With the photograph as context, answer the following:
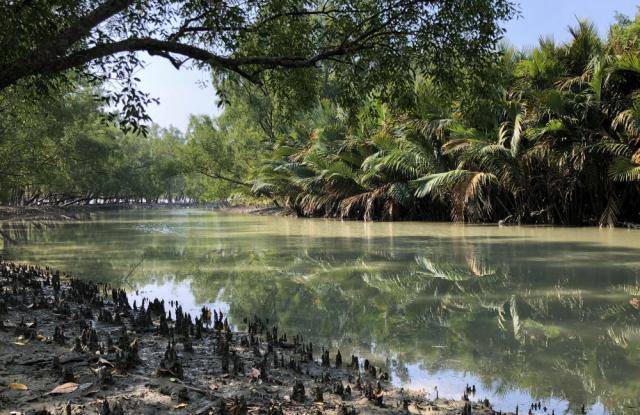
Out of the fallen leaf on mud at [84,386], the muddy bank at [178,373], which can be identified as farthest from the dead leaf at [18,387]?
the fallen leaf on mud at [84,386]

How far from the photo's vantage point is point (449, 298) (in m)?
→ 6.50

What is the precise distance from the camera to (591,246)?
1116 cm

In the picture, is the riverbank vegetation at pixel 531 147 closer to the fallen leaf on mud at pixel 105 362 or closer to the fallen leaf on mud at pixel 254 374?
the fallen leaf on mud at pixel 254 374

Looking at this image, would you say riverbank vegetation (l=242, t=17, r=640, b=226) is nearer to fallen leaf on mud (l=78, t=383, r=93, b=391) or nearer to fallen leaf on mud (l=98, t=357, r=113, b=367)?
fallen leaf on mud (l=98, t=357, r=113, b=367)

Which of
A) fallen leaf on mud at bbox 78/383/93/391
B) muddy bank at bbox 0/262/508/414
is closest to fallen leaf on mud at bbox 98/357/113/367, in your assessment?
muddy bank at bbox 0/262/508/414

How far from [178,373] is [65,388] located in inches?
26.6

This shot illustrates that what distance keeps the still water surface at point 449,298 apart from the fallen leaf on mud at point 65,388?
2088 millimetres

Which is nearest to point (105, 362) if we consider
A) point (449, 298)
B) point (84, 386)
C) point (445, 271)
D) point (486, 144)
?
point (84, 386)

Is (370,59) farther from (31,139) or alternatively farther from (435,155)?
(31,139)

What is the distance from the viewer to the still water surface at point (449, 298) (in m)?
3.77

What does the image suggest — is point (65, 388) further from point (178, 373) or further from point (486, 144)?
point (486, 144)

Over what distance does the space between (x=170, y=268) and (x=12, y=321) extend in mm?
4884

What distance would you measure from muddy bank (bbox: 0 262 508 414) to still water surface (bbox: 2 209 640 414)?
0.46 meters

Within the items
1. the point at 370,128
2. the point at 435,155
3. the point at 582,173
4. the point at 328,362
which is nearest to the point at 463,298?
the point at 328,362
